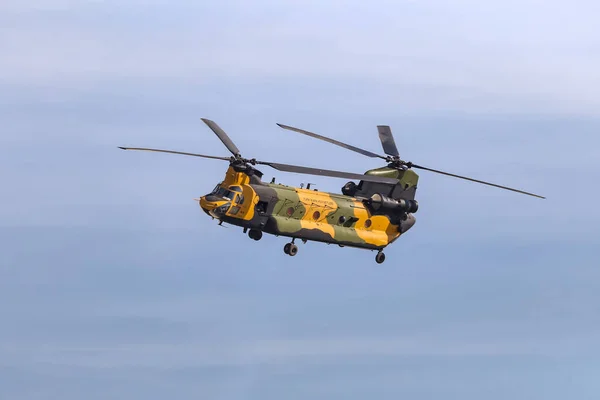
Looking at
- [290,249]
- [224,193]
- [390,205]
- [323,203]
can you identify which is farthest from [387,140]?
[224,193]

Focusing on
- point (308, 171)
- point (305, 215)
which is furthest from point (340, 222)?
point (308, 171)

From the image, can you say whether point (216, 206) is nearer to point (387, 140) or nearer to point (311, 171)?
point (311, 171)

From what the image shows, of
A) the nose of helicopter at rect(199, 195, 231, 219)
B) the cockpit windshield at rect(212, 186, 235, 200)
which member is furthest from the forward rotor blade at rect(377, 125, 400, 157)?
the nose of helicopter at rect(199, 195, 231, 219)

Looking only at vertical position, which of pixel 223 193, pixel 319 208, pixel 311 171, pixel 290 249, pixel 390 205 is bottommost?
pixel 290 249

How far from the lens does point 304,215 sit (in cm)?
8994

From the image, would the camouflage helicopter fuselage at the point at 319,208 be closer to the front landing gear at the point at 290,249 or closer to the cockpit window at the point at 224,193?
the cockpit window at the point at 224,193

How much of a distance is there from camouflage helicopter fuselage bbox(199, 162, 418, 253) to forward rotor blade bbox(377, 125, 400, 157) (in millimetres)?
2006

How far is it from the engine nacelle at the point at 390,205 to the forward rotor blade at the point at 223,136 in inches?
462

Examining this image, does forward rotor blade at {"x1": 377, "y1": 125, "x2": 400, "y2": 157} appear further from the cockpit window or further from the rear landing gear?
the cockpit window

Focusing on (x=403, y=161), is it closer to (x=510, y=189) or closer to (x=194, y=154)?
(x=510, y=189)

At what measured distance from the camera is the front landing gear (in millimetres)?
89188

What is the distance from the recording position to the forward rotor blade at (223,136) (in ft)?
293

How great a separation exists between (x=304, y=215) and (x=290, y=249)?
2653 millimetres

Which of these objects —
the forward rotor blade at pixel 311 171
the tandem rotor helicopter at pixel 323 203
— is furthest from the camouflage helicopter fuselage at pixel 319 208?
the forward rotor blade at pixel 311 171
